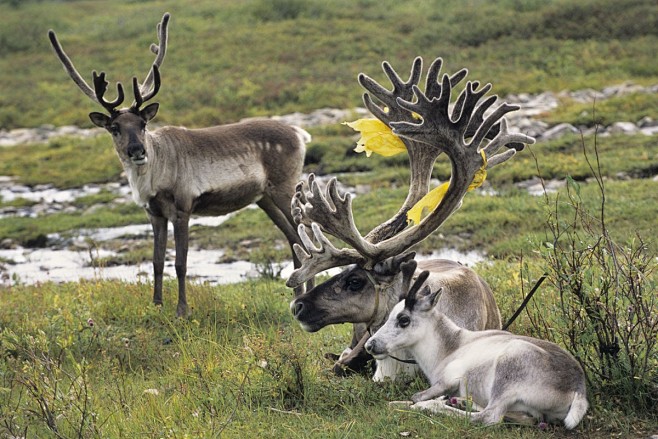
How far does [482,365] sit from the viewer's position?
5602 millimetres

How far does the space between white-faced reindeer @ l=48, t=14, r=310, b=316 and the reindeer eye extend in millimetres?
3581

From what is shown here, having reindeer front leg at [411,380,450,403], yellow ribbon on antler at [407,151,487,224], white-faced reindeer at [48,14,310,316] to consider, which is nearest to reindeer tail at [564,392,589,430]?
reindeer front leg at [411,380,450,403]

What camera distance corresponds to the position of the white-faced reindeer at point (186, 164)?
9844mm

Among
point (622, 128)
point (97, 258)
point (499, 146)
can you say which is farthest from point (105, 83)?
point (622, 128)

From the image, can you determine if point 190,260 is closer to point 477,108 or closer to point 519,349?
point 477,108

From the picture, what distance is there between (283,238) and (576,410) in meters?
10.3

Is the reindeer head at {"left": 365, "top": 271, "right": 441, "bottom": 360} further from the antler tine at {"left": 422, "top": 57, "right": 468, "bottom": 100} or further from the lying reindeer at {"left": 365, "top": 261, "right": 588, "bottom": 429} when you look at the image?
the antler tine at {"left": 422, "top": 57, "right": 468, "bottom": 100}

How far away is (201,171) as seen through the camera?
416 inches

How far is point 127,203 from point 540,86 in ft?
40.4

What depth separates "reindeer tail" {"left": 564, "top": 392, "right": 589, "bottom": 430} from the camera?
5227 millimetres

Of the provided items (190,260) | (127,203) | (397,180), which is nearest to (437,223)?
(190,260)

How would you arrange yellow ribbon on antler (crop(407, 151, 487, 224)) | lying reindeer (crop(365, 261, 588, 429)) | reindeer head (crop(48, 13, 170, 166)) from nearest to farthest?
1. lying reindeer (crop(365, 261, 588, 429))
2. yellow ribbon on antler (crop(407, 151, 487, 224))
3. reindeer head (crop(48, 13, 170, 166))

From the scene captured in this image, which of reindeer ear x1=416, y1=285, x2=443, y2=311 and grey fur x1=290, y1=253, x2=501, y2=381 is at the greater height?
reindeer ear x1=416, y1=285, x2=443, y2=311

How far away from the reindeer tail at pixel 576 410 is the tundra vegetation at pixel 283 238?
0.17 m
